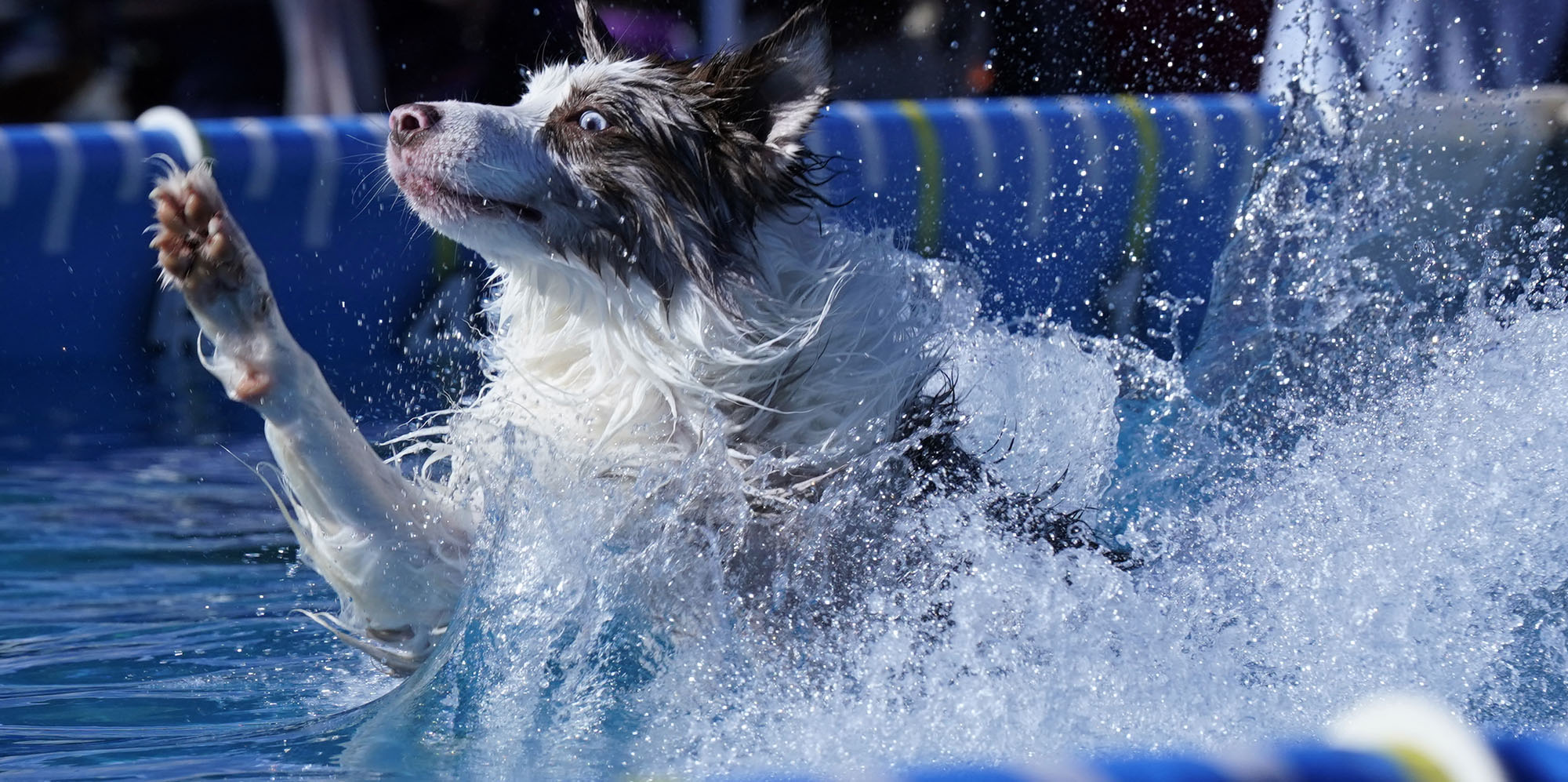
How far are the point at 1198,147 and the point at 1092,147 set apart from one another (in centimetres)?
44

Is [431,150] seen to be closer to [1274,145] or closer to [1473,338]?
[1473,338]

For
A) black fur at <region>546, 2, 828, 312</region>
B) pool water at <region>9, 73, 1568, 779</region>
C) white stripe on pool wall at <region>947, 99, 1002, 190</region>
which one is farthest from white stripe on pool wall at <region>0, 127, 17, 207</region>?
white stripe on pool wall at <region>947, 99, 1002, 190</region>

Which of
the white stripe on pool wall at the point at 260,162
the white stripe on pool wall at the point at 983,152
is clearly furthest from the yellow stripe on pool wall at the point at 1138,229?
the white stripe on pool wall at the point at 260,162

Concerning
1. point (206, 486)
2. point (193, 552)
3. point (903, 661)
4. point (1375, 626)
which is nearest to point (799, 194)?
point (903, 661)

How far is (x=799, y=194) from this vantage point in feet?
9.23

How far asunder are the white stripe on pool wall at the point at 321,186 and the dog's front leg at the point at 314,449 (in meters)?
2.72

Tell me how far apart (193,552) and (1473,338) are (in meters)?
3.16

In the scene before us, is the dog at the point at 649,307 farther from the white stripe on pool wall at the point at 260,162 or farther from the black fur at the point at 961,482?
the white stripe on pool wall at the point at 260,162

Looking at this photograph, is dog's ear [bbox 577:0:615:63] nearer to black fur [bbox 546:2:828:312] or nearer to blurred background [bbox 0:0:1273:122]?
black fur [bbox 546:2:828:312]

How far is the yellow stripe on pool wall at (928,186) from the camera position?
18.5 ft

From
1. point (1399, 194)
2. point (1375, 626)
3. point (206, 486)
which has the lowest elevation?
point (1375, 626)

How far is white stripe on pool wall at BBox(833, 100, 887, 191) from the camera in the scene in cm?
552

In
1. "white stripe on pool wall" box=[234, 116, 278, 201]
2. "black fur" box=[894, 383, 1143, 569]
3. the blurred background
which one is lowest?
"black fur" box=[894, 383, 1143, 569]

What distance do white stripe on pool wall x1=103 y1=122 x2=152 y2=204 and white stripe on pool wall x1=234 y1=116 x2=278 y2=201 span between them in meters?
0.30
